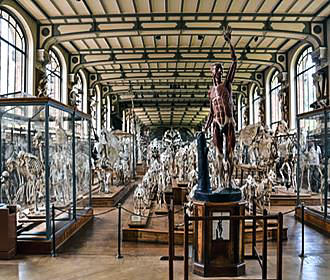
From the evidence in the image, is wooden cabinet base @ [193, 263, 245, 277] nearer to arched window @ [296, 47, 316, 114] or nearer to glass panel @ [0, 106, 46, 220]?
glass panel @ [0, 106, 46, 220]

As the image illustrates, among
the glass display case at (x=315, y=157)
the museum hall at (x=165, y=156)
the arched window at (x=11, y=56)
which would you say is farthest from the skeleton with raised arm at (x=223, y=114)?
the arched window at (x=11, y=56)

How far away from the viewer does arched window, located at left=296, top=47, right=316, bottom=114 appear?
1536 centimetres

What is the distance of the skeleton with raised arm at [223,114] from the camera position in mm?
5305

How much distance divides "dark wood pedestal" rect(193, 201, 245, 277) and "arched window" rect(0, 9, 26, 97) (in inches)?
306

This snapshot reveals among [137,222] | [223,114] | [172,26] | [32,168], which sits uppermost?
[172,26]

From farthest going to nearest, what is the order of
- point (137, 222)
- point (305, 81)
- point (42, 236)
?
1. point (305, 81)
2. point (137, 222)
3. point (42, 236)

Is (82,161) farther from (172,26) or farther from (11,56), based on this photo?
(172,26)

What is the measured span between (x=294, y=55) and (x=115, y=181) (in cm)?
918

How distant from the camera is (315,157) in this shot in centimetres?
898

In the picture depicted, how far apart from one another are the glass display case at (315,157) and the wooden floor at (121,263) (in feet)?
4.38

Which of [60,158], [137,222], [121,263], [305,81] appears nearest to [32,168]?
[60,158]

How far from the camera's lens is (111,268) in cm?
544

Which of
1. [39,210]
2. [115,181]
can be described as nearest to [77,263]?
[39,210]

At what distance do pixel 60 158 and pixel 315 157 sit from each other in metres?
5.66
